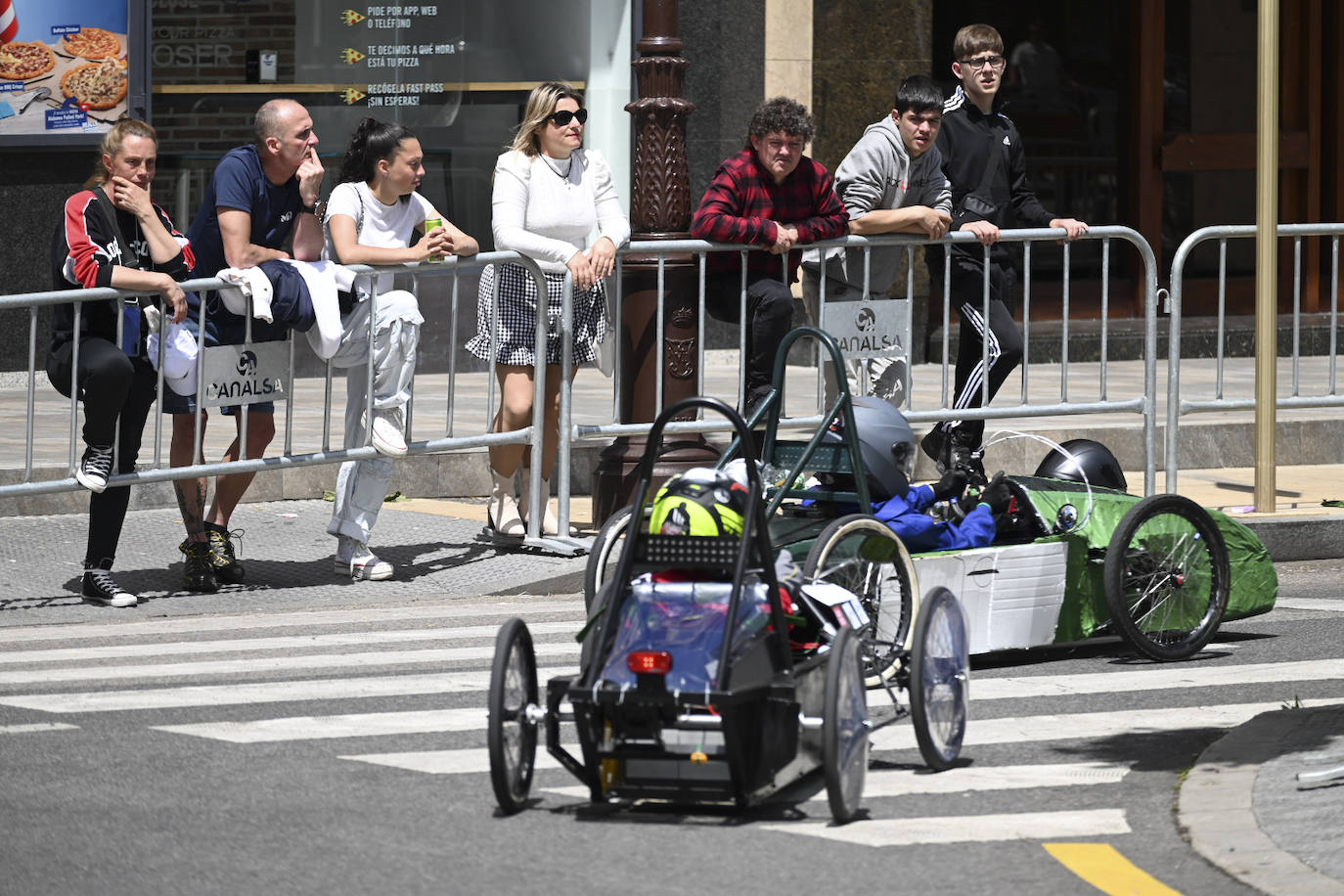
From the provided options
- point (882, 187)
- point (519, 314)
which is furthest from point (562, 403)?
point (882, 187)

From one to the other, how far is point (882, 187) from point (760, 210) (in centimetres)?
74

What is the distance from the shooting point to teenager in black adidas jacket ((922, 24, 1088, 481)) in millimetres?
11211

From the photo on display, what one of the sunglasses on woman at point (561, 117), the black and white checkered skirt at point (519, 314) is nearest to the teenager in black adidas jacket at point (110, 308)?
the black and white checkered skirt at point (519, 314)

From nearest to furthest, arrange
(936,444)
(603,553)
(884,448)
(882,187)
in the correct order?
(603,553) → (884,448) → (882,187) → (936,444)

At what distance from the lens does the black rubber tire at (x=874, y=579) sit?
6.79m

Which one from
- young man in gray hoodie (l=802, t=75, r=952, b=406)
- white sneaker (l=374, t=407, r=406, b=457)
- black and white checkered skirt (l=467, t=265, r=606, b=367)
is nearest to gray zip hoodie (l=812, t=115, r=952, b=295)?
young man in gray hoodie (l=802, t=75, r=952, b=406)

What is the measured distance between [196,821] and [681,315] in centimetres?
533

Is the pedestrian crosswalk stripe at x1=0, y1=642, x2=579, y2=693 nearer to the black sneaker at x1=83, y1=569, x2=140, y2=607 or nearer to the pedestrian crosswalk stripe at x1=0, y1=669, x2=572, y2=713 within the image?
the pedestrian crosswalk stripe at x1=0, y1=669, x2=572, y2=713

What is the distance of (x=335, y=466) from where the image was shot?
38.3 feet

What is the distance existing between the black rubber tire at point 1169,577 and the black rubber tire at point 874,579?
1.00 metres

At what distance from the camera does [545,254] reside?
10328mm

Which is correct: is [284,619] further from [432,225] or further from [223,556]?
[432,225]

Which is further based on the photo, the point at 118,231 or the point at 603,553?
the point at 118,231

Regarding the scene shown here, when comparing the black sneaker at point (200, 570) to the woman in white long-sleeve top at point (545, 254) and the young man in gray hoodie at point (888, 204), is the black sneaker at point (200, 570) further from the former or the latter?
the young man in gray hoodie at point (888, 204)
